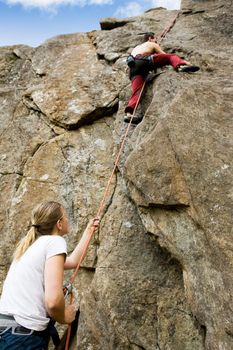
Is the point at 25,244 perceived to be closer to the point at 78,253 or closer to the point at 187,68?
the point at 78,253

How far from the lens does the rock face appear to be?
20.1 feet

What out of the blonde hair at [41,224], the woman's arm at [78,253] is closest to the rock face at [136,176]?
the woman's arm at [78,253]

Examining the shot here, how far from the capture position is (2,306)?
198 inches

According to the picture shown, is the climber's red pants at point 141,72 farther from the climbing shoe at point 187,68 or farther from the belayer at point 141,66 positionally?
the climbing shoe at point 187,68

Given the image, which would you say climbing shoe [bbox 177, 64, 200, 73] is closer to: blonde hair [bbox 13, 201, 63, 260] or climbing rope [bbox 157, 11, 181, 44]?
climbing rope [bbox 157, 11, 181, 44]

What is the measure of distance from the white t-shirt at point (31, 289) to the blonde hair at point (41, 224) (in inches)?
12.5

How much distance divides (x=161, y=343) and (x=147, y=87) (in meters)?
5.78

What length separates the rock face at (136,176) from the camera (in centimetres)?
611

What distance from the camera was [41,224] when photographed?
5.45 metres

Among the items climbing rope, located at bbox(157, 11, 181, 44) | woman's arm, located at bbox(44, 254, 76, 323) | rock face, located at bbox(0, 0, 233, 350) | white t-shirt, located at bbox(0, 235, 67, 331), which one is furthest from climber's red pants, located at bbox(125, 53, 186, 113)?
woman's arm, located at bbox(44, 254, 76, 323)

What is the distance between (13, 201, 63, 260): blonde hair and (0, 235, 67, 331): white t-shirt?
1.04 ft

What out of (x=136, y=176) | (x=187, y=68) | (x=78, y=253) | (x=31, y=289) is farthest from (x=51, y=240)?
(x=187, y=68)

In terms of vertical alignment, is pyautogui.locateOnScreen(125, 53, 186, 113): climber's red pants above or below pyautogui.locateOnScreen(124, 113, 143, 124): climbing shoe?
above

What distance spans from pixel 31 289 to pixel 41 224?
0.89 metres
